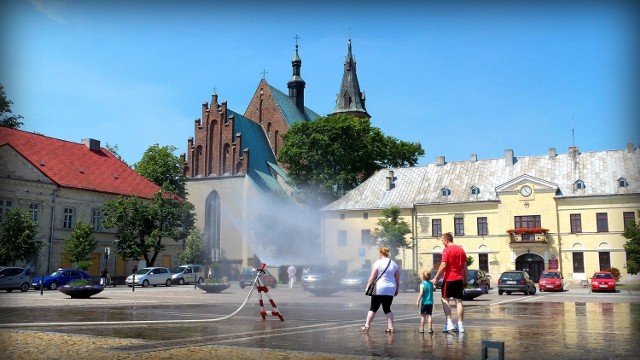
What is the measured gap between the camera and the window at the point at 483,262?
185 feet

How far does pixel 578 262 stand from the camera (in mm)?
52750

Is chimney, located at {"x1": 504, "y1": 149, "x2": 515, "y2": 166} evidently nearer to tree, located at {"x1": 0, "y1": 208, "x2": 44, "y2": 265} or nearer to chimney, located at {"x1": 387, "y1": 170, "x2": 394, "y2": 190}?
chimney, located at {"x1": 387, "y1": 170, "x2": 394, "y2": 190}

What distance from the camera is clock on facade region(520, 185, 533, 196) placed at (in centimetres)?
5518

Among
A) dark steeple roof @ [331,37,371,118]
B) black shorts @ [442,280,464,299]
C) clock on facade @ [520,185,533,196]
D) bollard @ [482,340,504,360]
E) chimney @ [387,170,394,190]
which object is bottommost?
bollard @ [482,340,504,360]

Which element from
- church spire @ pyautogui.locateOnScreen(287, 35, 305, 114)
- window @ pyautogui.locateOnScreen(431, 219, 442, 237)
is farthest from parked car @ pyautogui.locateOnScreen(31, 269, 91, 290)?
church spire @ pyautogui.locateOnScreen(287, 35, 305, 114)

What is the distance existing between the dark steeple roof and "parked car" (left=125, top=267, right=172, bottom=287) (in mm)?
48613

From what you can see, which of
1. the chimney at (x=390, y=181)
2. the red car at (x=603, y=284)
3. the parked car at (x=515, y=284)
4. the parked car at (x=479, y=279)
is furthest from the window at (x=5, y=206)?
the red car at (x=603, y=284)

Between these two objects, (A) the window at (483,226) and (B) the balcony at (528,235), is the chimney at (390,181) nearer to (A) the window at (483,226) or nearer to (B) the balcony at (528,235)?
(A) the window at (483,226)

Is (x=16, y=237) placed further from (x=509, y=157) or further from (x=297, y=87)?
(x=297, y=87)

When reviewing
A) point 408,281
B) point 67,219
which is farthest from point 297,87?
point 408,281

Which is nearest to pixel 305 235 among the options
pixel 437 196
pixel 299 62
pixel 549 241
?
pixel 437 196

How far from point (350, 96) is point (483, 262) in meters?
43.4

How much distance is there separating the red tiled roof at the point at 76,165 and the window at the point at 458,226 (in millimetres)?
31420

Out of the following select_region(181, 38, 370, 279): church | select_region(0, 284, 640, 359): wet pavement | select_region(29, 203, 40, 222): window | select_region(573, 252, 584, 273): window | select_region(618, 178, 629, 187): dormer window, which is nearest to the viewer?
select_region(0, 284, 640, 359): wet pavement
